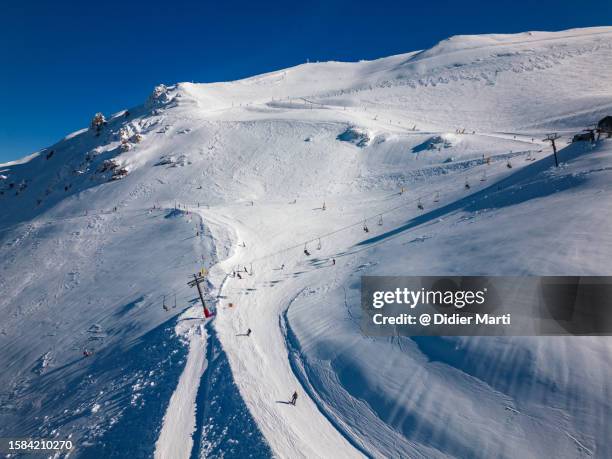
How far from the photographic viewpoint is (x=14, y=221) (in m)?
62.0

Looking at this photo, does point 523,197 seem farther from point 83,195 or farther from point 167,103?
point 167,103

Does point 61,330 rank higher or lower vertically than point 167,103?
lower

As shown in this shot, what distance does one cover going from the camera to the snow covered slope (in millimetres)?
13789

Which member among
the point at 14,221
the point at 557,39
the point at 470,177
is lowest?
the point at 470,177

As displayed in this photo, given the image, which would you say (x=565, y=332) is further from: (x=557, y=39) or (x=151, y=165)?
(x=557, y=39)

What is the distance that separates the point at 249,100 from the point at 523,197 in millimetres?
77136

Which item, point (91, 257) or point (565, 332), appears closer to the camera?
point (565, 332)

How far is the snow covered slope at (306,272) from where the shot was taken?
543 inches

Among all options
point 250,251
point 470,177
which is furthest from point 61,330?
point 470,177

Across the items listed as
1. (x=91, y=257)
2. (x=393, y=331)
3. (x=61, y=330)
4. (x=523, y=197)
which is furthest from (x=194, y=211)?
(x=523, y=197)

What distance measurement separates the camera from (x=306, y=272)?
27.8m

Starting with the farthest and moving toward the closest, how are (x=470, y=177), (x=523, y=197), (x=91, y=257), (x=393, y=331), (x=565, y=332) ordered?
1. (x=91, y=257)
2. (x=470, y=177)
3. (x=523, y=197)
4. (x=393, y=331)
5. (x=565, y=332)

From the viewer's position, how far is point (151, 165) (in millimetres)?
61438

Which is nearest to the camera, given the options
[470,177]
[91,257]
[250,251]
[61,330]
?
[61,330]
